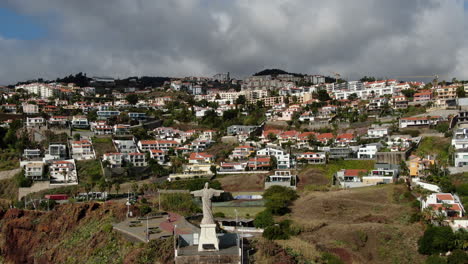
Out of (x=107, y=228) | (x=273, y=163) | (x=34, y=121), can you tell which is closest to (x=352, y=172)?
(x=273, y=163)

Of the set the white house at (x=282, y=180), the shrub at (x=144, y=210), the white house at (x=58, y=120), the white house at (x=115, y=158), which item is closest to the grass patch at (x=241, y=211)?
the white house at (x=282, y=180)

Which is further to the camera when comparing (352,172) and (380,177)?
(352,172)

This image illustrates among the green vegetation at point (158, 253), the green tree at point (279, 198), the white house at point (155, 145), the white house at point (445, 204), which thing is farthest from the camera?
the white house at point (155, 145)

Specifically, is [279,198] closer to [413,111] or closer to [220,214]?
[220,214]

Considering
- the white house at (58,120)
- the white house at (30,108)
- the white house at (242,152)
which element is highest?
the white house at (30,108)

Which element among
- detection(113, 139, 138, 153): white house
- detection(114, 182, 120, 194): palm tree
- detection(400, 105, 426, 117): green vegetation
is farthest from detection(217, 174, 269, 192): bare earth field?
detection(400, 105, 426, 117): green vegetation

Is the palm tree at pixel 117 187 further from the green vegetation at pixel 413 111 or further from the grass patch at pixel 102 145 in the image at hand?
the green vegetation at pixel 413 111

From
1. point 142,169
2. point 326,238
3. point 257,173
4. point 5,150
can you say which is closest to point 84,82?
point 5,150

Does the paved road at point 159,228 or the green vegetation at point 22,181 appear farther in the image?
the green vegetation at point 22,181
